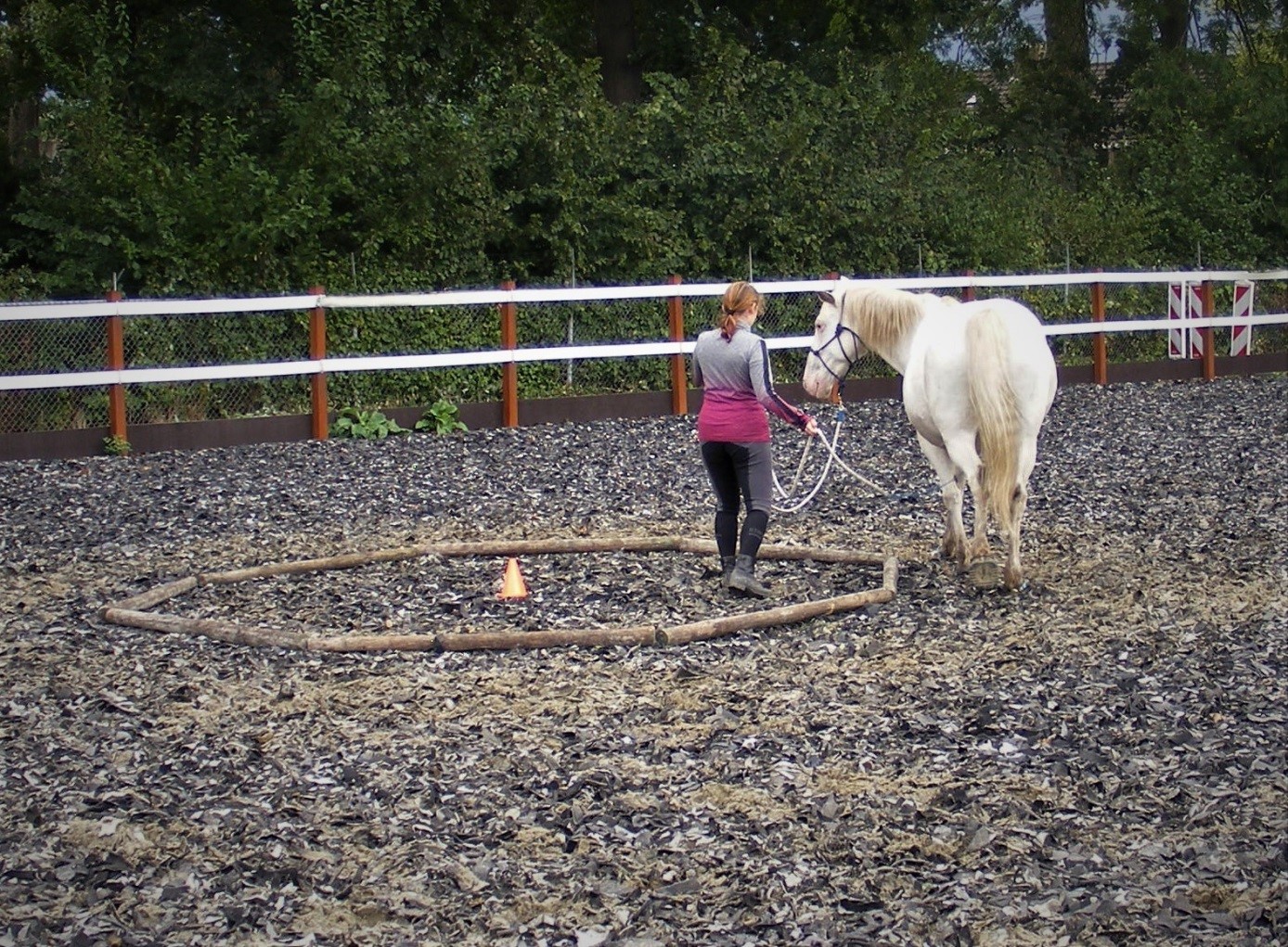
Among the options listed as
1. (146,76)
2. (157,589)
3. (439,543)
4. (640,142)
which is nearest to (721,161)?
(640,142)

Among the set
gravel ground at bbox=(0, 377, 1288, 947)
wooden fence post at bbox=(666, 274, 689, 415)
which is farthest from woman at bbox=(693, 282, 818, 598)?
wooden fence post at bbox=(666, 274, 689, 415)

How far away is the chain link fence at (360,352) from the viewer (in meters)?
14.6

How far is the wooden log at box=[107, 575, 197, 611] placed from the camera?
8.03 meters

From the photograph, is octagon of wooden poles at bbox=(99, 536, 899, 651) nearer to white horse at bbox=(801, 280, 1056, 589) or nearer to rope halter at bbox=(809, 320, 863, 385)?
white horse at bbox=(801, 280, 1056, 589)

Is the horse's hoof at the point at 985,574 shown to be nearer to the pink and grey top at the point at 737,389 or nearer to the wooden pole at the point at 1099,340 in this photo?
the pink and grey top at the point at 737,389

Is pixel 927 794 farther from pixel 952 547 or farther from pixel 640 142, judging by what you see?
pixel 640 142

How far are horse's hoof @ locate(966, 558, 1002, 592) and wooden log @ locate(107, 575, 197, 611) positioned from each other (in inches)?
158

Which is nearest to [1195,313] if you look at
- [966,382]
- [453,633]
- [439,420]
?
[439,420]

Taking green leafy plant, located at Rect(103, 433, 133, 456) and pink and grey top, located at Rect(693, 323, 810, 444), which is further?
green leafy plant, located at Rect(103, 433, 133, 456)

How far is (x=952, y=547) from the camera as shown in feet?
29.2

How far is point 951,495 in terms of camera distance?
343 inches

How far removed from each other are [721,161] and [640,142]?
1028 mm

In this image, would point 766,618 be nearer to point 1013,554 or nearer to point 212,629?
point 1013,554

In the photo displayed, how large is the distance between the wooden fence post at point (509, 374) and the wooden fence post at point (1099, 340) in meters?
7.72
